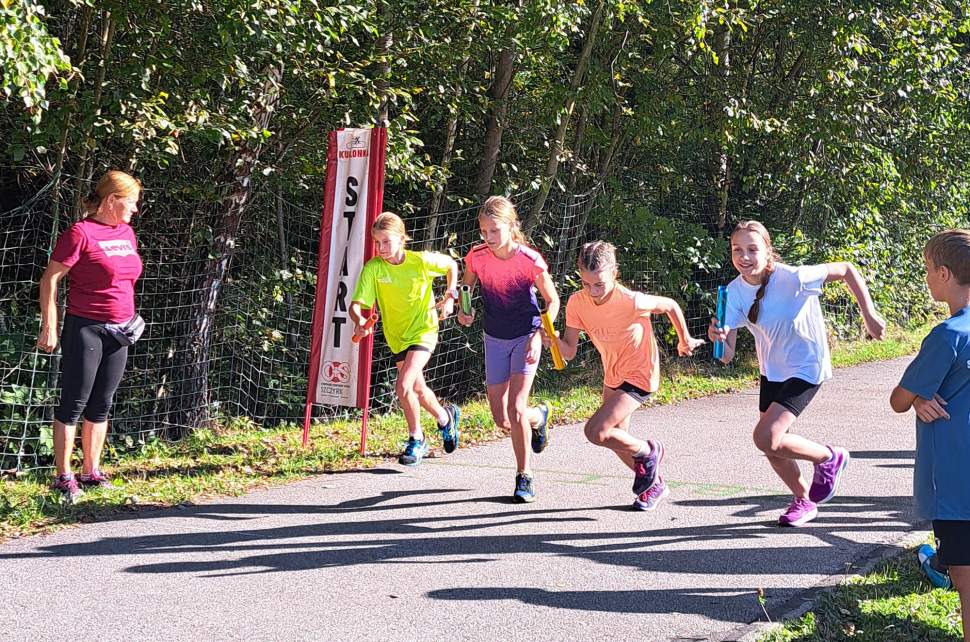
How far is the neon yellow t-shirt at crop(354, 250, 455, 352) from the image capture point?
797 cm

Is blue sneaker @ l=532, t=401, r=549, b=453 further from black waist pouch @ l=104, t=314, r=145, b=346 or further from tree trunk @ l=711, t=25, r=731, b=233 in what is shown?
tree trunk @ l=711, t=25, r=731, b=233

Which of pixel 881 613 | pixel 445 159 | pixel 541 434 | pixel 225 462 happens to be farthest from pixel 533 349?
pixel 445 159

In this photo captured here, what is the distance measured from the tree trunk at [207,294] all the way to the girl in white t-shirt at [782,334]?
4692mm

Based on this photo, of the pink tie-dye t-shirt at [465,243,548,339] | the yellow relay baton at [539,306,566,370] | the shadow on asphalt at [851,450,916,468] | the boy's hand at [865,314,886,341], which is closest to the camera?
the boy's hand at [865,314,886,341]

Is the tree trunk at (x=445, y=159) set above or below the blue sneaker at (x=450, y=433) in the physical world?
above

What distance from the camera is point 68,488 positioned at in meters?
6.87

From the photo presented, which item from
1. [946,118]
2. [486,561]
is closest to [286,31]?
[486,561]

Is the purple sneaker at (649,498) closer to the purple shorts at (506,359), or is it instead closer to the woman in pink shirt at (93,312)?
the purple shorts at (506,359)

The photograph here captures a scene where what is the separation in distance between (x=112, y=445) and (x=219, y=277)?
168 centimetres

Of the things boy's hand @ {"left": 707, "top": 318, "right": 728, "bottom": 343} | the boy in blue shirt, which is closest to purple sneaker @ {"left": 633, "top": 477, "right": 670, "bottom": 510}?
boy's hand @ {"left": 707, "top": 318, "right": 728, "bottom": 343}

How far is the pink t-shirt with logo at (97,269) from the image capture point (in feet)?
22.6

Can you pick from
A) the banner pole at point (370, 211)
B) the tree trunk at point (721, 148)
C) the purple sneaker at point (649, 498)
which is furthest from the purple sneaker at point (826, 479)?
the tree trunk at point (721, 148)

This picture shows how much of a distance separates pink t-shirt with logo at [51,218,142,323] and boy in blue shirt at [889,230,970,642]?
4815 millimetres

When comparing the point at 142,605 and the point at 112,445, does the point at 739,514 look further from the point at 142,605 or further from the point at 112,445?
the point at 112,445
